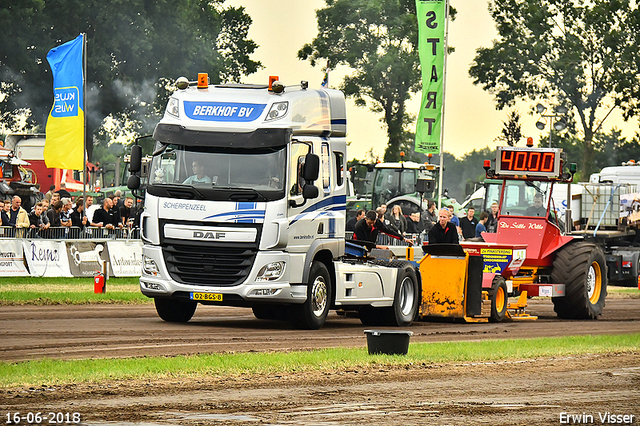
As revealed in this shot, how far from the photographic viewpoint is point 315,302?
55.4 ft

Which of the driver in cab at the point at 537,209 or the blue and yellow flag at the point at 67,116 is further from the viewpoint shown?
the blue and yellow flag at the point at 67,116

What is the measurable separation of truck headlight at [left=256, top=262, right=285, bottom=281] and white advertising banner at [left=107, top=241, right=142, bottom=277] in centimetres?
1059

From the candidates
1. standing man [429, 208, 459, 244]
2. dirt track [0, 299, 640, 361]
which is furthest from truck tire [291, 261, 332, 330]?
standing man [429, 208, 459, 244]

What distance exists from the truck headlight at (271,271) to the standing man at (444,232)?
5.36 m

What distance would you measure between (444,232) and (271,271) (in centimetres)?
570

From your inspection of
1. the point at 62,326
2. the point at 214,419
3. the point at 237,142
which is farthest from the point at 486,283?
the point at 214,419

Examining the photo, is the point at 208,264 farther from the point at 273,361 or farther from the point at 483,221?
the point at 483,221

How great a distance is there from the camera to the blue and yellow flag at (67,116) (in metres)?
25.7

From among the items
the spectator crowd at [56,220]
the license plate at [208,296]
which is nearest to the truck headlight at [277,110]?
the license plate at [208,296]

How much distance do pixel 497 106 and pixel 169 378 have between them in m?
57.3

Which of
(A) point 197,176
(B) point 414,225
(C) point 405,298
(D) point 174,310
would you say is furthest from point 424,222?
(A) point 197,176

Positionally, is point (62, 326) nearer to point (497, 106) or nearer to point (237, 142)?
point (237, 142)

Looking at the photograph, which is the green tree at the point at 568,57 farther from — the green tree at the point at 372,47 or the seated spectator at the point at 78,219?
the seated spectator at the point at 78,219

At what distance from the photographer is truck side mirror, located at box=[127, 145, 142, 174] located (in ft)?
53.2
